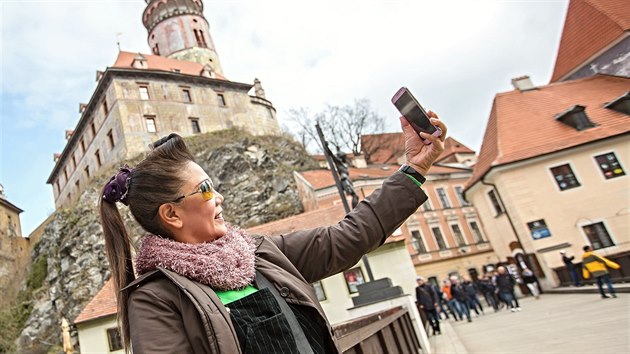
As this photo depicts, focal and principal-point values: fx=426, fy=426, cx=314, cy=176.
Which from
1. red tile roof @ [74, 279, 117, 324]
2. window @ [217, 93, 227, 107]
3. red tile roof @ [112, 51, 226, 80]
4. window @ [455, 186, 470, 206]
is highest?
red tile roof @ [112, 51, 226, 80]

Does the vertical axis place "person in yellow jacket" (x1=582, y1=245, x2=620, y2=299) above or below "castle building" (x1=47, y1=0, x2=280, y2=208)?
below

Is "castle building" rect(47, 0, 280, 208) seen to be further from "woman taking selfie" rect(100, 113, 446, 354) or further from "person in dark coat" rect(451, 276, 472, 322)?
"woman taking selfie" rect(100, 113, 446, 354)

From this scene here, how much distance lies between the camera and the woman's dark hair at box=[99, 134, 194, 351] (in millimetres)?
1630

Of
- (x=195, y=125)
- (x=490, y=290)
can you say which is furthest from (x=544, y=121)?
(x=195, y=125)

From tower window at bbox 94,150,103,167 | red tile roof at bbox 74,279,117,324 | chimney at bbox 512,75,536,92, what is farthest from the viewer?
tower window at bbox 94,150,103,167

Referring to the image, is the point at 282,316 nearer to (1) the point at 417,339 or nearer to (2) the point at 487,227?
(1) the point at 417,339

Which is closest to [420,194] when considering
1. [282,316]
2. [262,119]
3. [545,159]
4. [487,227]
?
[282,316]

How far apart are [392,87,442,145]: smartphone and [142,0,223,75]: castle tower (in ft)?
164

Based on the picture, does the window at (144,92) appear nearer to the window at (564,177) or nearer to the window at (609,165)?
the window at (564,177)

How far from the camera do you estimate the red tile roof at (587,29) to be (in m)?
25.1

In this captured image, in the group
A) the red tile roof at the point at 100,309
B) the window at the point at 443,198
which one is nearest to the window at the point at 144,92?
the red tile roof at the point at 100,309

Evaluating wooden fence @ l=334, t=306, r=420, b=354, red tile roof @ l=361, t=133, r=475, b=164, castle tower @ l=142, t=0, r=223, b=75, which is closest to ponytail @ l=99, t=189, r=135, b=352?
wooden fence @ l=334, t=306, r=420, b=354

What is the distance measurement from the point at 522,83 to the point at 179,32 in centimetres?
3852

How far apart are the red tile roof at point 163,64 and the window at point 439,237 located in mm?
26893
